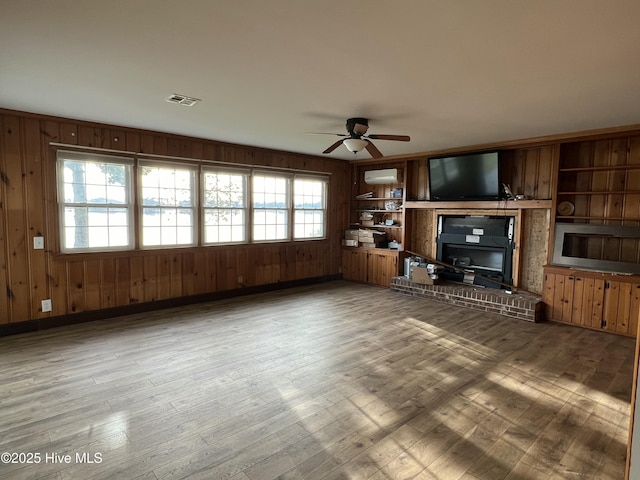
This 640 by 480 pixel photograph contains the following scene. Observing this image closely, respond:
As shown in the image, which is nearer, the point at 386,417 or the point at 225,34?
the point at 225,34

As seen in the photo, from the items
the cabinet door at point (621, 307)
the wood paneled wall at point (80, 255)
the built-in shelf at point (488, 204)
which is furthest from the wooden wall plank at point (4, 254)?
the cabinet door at point (621, 307)

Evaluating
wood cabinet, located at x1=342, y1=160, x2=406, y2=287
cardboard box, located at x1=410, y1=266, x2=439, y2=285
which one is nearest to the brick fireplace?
cardboard box, located at x1=410, y1=266, x2=439, y2=285

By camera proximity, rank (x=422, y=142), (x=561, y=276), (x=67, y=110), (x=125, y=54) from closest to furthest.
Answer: (x=125, y=54)
(x=67, y=110)
(x=561, y=276)
(x=422, y=142)

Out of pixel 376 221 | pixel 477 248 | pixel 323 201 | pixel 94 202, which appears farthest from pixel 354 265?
pixel 94 202

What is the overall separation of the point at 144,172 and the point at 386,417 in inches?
180

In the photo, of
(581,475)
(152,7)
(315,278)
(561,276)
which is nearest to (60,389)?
(152,7)

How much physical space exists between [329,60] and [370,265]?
5273 mm

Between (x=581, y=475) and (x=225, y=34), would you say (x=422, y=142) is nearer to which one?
(x=225, y=34)

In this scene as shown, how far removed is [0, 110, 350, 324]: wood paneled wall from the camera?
421 cm

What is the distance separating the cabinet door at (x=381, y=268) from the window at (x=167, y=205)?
357 cm

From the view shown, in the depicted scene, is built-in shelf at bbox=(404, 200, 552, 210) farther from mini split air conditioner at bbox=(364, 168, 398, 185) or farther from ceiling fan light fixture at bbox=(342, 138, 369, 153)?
ceiling fan light fixture at bbox=(342, 138, 369, 153)

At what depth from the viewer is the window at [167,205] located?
5.22 meters

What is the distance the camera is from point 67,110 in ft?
13.4

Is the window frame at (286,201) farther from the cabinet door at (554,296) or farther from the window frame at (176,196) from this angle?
the cabinet door at (554,296)
